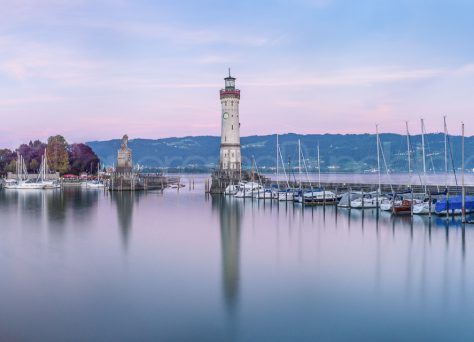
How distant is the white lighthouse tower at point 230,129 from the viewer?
7588 cm

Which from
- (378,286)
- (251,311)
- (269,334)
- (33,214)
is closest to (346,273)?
(378,286)

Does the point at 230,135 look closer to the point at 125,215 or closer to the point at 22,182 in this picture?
the point at 125,215

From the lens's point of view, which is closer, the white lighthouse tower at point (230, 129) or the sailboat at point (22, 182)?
the white lighthouse tower at point (230, 129)

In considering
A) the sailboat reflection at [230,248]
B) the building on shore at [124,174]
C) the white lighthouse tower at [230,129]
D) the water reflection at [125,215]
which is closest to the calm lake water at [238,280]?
the sailboat reflection at [230,248]

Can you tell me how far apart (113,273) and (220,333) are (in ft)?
31.8

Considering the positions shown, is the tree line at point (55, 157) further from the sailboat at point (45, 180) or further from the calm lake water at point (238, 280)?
the calm lake water at point (238, 280)

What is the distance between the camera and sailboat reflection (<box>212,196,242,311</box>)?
69.3ft

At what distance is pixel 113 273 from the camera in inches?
963

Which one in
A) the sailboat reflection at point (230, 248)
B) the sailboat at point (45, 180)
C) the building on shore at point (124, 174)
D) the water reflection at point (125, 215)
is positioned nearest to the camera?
the sailboat reflection at point (230, 248)

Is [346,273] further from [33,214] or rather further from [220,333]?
[33,214]

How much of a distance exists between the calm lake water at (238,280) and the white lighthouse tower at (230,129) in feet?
110

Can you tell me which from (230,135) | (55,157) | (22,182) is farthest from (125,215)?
(55,157)

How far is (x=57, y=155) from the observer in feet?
351

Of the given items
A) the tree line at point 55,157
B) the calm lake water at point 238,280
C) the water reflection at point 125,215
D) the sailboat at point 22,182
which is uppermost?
the tree line at point 55,157
